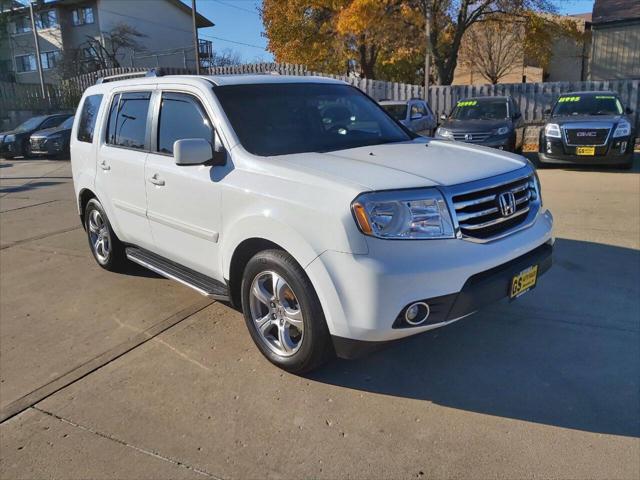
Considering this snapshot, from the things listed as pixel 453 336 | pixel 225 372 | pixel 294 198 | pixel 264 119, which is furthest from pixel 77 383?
pixel 453 336

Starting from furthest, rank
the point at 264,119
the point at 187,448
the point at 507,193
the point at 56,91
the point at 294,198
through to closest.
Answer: the point at 56,91 < the point at 264,119 < the point at 507,193 < the point at 294,198 < the point at 187,448

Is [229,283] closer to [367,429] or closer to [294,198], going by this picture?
[294,198]

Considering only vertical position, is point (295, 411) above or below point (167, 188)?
below

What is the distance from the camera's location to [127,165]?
4.62 meters

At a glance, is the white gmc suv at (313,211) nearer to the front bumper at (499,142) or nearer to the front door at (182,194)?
the front door at (182,194)

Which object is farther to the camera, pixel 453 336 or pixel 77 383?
pixel 453 336

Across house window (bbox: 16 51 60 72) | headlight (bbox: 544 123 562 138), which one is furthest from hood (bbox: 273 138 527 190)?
house window (bbox: 16 51 60 72)

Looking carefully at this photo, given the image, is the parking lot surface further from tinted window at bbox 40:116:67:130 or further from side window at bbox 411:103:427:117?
tinted window at bbox 40:116:67:130

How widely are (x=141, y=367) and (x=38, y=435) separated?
79cm

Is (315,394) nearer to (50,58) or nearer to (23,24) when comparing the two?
(50,58)

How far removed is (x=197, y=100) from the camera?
392cm

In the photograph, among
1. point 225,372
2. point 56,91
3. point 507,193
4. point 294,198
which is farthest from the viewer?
point 56,91

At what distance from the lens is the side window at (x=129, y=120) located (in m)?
4.51

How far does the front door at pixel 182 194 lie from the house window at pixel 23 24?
52.9 metres
